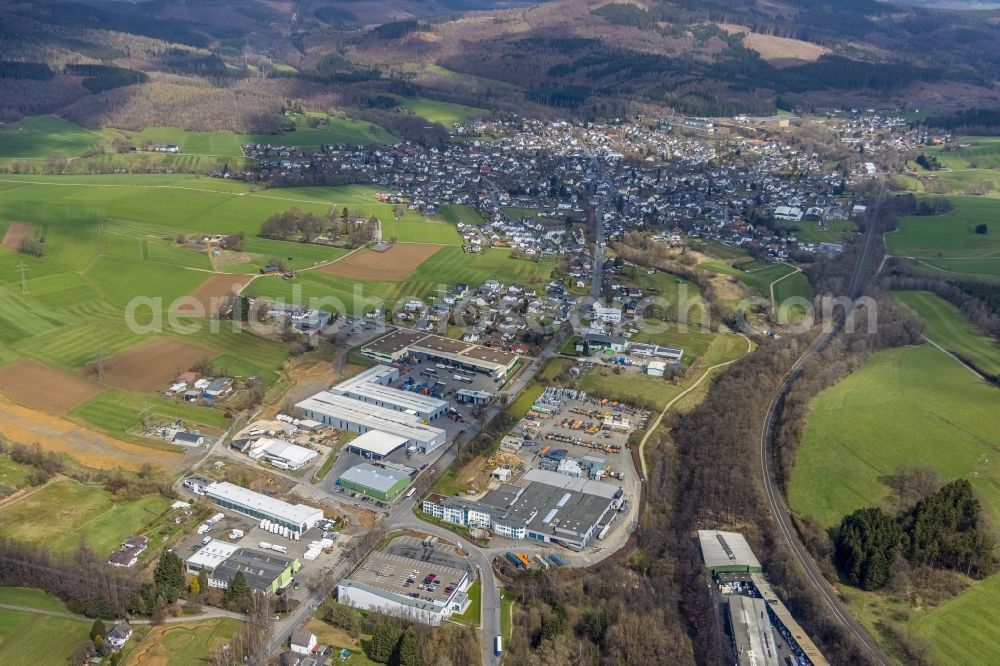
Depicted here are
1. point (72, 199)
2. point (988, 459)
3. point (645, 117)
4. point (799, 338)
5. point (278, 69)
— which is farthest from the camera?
point (278, 69)

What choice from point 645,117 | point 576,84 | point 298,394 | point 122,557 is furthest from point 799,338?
point 576,84

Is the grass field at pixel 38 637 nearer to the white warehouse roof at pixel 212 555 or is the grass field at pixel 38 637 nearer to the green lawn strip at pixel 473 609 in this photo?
the white warehouse roof at pixel 212 555

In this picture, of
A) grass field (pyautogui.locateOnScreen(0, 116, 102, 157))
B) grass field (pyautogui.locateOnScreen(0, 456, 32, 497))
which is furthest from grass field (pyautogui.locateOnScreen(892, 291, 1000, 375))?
grass field (pyautogui.locateOnScreen(0, 116, 102, 157))

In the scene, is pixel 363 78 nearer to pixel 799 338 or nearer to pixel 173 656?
pixel 799 338

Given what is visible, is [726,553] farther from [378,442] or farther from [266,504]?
[266,504]

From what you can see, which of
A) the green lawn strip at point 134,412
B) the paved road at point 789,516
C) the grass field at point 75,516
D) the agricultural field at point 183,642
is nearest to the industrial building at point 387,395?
the green lawn strip at point 134,412

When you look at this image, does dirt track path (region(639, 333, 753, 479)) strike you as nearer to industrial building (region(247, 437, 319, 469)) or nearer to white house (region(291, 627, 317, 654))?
industrial building (region(247, 437, 319, 469))

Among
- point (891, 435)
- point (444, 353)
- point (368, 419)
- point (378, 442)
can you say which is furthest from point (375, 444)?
point (891, 435)
